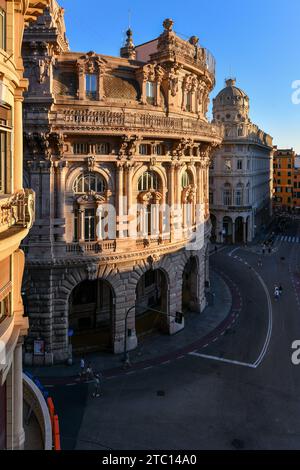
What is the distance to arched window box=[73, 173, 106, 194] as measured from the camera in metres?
37.5

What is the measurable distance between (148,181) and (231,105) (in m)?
59.0

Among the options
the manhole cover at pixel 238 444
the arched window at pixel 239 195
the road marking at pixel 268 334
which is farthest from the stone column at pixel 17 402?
the arched window at pixel 239 195

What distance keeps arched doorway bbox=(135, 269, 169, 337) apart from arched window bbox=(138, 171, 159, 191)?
7.91 metres

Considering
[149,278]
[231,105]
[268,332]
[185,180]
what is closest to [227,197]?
[231,105]

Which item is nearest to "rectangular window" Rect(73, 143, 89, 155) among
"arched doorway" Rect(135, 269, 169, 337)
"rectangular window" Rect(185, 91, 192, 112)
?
"arched doorway" Rect(135, 269, 169, 337)

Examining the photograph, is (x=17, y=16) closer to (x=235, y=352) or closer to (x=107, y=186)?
(x=107, y=186)

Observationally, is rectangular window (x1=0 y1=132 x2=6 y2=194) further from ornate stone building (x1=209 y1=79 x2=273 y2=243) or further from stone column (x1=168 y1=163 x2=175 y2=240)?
ornate stone building (x1=209 y1=79 x2=273 y2=243)

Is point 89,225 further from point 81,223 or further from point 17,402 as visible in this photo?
point 17,402

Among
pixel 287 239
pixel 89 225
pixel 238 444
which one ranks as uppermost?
pixel 89 225

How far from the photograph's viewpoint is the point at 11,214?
12719mm

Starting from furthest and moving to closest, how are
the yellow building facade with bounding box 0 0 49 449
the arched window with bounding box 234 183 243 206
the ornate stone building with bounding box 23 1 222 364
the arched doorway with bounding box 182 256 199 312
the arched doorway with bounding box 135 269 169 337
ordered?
the arched window with bounding box 234 183 243 206 → the arched doorway with bounding box 182 256 199 312 → the arched doorway with bounding box 135 269 169 337 → the ornate stone building with bounding box 23 1 222 364 → the yellow building facade with bounding box 0 0 49 449

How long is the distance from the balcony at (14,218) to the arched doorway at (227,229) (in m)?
86.5
